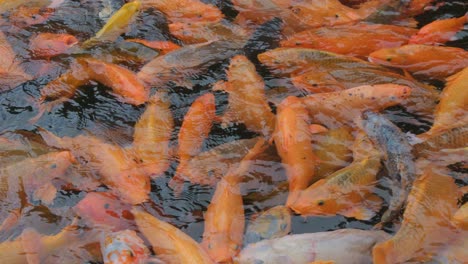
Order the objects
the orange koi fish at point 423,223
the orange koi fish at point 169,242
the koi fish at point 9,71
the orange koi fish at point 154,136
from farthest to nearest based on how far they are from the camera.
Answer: the koi fish at point 9,71, the orange koi fish at point 154,136, the orange koi fish at point 169,242, the orange koi fish at point 423,223

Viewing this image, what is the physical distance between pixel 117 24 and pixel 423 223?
2.91 m

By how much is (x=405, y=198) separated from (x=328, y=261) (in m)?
0.67

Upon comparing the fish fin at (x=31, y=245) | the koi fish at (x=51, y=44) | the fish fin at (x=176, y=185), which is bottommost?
the fish fin at (x=31, y=245)

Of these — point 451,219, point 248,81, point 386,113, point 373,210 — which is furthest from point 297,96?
point 451,219

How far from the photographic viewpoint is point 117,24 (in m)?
4.41

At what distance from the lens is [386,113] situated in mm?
3572

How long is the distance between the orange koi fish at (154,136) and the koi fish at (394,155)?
1.29m

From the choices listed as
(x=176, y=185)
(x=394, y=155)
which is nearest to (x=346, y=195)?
(x=394, y=155)

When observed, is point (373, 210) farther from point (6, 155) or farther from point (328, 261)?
point (6, 155)

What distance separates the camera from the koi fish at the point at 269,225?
285 cm

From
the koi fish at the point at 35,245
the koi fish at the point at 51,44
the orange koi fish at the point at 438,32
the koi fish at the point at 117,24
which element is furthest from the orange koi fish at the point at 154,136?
the orange koi fish at the point at 438,32

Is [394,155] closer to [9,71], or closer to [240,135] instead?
[240,135]

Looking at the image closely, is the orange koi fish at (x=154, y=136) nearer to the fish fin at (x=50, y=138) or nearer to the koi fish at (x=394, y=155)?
the fish fin at (x=50, y=138)

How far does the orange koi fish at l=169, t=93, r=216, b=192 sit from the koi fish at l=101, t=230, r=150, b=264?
0.45 m
